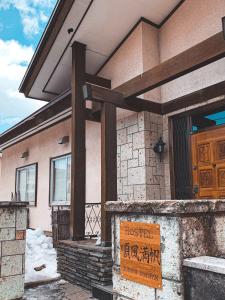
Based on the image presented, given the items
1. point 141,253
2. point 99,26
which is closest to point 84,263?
point 141,253

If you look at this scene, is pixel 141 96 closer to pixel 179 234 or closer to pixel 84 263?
pixel 84 263

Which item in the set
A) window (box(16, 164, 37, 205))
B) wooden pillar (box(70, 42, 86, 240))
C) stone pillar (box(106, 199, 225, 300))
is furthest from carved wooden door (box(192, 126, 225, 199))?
window (box(16, 164, 37, 205))

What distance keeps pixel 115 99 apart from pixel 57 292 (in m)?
2.90

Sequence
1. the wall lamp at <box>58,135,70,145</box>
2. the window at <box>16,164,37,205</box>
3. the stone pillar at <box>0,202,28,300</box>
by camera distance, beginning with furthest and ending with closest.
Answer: the window at <box>16,164,37,205</box> < the wall lamp at <box>58,135,70,145</box> < the stone pillar at <box>0,202,28,300</box>

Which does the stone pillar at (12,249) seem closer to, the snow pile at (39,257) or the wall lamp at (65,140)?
the snow pile at (39,257)

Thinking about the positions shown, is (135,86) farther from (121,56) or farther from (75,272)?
(75,272)

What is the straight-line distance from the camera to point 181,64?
4.23 meters

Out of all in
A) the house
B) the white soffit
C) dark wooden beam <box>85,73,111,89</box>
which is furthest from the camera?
dark wooden beam <box>85,73,111,89</box>

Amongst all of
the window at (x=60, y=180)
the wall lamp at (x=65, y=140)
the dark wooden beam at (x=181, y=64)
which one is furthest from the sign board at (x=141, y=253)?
the wall lamp at (x=65, y=140)

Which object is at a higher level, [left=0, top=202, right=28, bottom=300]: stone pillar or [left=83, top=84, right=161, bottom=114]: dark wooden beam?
[left=83, top=84, right=161, bottom=114]: dark wooden beam

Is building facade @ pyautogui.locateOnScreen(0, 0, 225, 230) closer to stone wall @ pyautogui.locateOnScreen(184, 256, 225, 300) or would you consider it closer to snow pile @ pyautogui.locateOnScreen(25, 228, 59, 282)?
snow pile @ pyautogui.locateOnScreen(25, 228, 59, 282)

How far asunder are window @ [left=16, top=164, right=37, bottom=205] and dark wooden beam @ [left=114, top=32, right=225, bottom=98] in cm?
578

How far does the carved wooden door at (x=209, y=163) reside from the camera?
16.0 ft

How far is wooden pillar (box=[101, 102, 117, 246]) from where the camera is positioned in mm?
4605
